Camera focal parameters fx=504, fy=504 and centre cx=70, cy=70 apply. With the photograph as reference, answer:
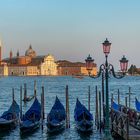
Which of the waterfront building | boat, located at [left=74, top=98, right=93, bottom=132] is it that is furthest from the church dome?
boat, located at [left=74, top=98, right=93, bottom=132]

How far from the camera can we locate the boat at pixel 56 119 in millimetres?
20250

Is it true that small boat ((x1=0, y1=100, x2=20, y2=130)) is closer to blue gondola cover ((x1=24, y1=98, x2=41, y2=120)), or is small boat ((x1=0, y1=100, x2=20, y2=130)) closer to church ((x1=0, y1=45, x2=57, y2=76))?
blue gondola cover ((x1=24, y1=98, x2=41, y2=120))

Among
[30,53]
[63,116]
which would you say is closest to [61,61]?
[30,53]

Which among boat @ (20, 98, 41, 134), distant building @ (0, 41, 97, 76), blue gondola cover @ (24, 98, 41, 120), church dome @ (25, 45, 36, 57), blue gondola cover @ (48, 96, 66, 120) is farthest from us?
church dome @ (25, 45, 36, 57)

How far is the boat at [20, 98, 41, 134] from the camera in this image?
19766 millimetres

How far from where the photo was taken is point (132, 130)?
1656 centimetres

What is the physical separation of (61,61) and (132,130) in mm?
160094

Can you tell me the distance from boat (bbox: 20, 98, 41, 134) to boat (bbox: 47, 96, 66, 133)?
0.60 m

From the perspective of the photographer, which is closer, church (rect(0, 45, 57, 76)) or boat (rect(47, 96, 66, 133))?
boat (rect(47, 96, 66, 133))

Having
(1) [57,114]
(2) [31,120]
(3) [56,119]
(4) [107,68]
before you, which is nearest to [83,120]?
(3) [56,119]

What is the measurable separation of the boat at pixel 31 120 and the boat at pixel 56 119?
600 millimetres

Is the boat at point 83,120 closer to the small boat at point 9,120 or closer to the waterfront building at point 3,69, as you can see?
the small boat at point 9,120

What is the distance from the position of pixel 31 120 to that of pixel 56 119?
1050mm

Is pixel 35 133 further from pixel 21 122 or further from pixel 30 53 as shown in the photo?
pixel 30 53
